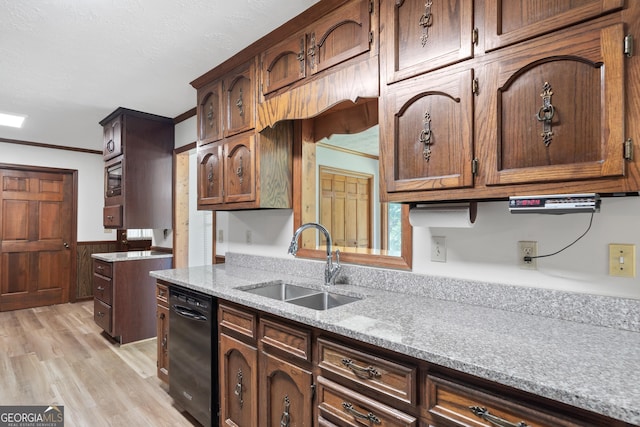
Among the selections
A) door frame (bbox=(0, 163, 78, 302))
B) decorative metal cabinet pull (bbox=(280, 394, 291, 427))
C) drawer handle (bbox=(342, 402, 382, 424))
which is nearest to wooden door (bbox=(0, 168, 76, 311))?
door frame (bbox=(0, 163, 78, 302))

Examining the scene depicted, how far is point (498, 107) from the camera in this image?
4.13 ft

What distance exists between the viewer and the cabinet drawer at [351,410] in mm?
1183

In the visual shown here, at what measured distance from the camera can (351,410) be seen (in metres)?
1.31

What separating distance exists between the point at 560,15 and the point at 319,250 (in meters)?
1.70

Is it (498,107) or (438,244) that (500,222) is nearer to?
(438,244)

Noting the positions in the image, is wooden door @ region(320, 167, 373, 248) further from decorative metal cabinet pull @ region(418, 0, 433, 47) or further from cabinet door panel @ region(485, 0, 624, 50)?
cabinet door panel @ region(485, 0, 624, 50)

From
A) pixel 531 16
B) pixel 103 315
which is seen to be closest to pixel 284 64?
pixel 531 16

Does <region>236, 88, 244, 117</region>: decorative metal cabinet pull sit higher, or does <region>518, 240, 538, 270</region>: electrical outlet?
<region>236, 88, 244, 117</region>: decorative metal cabinet pull

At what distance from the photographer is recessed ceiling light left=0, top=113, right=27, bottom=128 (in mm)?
3776

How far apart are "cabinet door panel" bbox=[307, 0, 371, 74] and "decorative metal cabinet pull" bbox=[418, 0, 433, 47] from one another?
0.30m

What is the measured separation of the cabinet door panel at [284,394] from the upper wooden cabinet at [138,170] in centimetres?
269

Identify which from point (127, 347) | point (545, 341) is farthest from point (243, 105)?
point (127, 347)

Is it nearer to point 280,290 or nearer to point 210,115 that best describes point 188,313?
point 280,290

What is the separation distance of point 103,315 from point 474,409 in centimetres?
390
